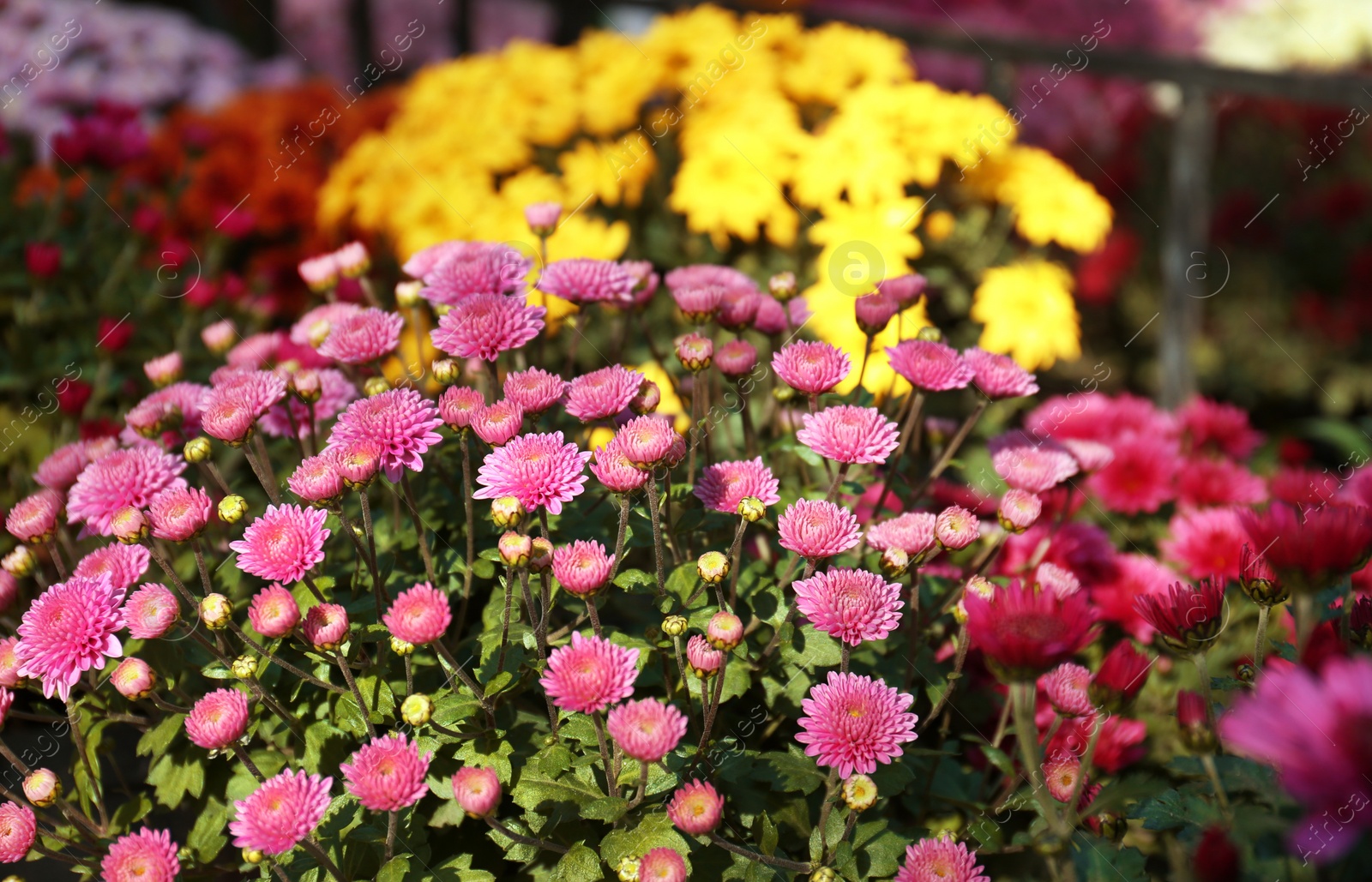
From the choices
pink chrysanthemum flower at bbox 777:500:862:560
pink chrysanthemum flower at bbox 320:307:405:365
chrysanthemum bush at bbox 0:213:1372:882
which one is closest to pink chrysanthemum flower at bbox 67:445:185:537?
chrysanthemum bush at bbox 0:213:1372:882

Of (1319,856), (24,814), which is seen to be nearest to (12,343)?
(24,814)

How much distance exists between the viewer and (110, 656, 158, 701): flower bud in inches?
45.0

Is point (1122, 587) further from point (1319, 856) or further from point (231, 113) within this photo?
point (231, 113)

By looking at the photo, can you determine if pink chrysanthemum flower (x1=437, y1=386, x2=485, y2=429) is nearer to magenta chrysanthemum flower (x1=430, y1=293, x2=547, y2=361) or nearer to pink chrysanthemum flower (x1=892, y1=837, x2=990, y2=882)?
magenta chrysanthemum flower (x1=430, y1=293, x2=547, y2=361)

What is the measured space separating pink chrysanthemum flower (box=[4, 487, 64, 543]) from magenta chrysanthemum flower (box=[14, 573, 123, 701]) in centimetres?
21

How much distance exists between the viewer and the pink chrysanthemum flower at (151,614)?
1.11m

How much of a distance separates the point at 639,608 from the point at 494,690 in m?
0.38

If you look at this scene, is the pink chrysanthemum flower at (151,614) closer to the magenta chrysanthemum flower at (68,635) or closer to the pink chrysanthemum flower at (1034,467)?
the magenta chrysanthemum flower at (68,635)

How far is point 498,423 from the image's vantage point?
45.2 inches

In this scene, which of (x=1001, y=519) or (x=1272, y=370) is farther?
(x=1272, y=370)

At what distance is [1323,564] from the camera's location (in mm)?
890

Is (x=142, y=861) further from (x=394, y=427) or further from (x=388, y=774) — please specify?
(x=394, y=427)

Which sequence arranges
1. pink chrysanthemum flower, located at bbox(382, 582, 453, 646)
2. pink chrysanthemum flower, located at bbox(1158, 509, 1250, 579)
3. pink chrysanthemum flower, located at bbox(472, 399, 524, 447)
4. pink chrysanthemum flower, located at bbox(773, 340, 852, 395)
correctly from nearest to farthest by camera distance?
pink chrysanthemum flower, located at bbox(382, 582, 453, 646)
pink chrysanthemum flower, located at bbox(472, 399, 524, 447)
pink chrysanthemum flower, located at bbox(773, 340, 852, 395)
pink chrysanthemum flower, located at bbox(1158, 509, 1250, 579)

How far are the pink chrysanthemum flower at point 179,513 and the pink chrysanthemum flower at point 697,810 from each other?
672mm
